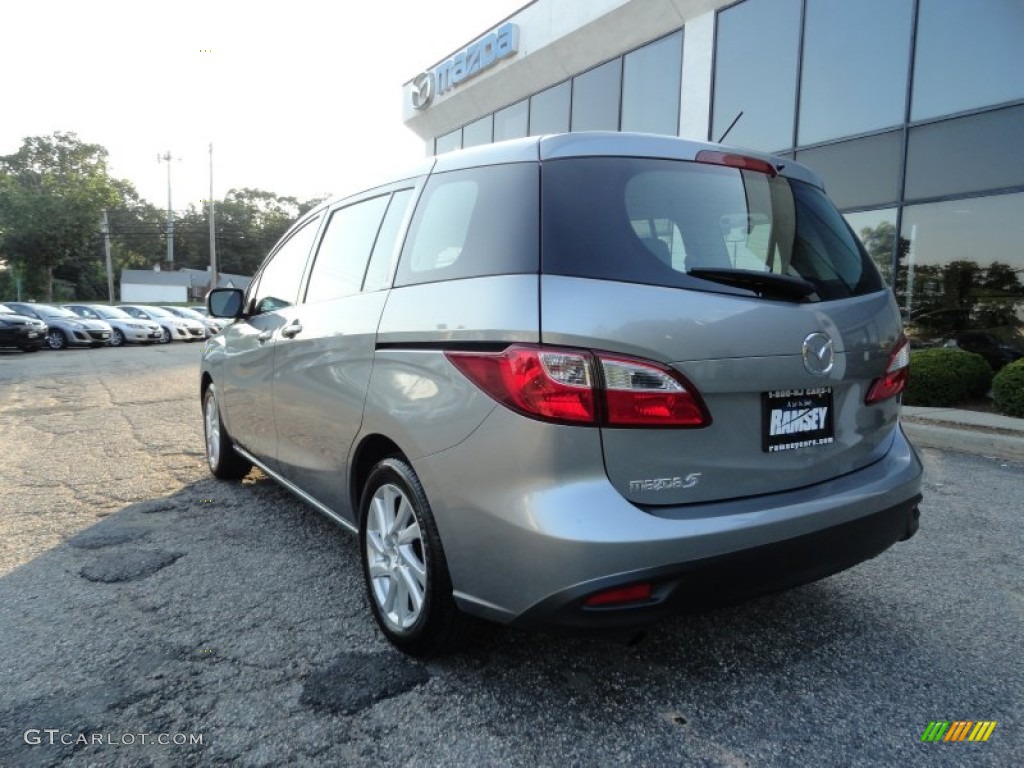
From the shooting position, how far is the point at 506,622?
2.06m

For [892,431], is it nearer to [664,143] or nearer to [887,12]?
[664,143]

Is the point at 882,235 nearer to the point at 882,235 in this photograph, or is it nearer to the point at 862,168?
the point at 882,235

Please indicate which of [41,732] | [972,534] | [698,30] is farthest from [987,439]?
[698,30]

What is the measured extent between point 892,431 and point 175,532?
11.9 ft

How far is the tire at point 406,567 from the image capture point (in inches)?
90.1

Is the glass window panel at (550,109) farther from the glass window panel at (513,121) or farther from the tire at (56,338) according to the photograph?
the tire at (56,338)

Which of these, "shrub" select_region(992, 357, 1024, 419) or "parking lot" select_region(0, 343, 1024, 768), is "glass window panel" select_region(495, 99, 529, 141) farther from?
"parking lot" select_region(0, 343, 1024, 768)

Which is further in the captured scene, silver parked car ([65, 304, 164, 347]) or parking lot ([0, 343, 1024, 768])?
silver parked car ([65, 304, 164, 347])

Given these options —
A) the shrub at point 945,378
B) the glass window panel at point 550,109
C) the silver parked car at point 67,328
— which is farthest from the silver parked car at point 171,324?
the shrub at point 945,378

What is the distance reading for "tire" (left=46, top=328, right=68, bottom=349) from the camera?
21.1 m

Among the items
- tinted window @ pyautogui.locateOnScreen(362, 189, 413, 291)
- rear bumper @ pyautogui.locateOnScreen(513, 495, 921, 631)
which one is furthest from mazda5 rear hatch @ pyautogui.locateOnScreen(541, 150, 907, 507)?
tinted window @ pyautogui.locateOnScreen(362, 189, 413, 291)

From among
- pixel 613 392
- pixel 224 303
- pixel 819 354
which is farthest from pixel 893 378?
pixel 224 303

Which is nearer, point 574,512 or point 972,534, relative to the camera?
point 574,512

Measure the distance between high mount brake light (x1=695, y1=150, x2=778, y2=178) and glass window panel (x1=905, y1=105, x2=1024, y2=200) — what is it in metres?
8.77
